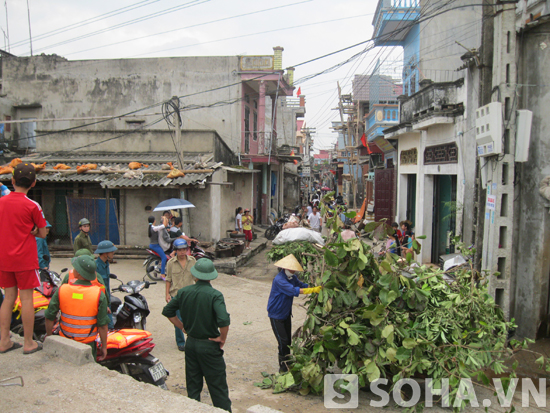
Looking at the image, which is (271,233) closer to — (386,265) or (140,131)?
(140,131)

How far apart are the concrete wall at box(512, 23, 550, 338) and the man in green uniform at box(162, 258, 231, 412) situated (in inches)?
234

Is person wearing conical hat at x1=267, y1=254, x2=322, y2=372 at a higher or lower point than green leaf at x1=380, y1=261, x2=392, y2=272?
lower

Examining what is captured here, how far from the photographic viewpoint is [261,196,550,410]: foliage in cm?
429

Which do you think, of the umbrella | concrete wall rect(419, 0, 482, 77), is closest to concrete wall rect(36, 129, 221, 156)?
the umbrella

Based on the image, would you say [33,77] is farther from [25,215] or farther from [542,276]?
[542,276]

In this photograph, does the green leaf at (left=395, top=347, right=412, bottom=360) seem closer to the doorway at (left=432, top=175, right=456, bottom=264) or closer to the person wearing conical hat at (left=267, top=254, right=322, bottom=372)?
the person wearing conical hat at (left=267, top=254, right=322, bottom=372)

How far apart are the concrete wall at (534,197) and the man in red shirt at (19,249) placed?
7.40 m

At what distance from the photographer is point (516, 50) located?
267 inches

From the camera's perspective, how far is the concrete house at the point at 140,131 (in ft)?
43.6

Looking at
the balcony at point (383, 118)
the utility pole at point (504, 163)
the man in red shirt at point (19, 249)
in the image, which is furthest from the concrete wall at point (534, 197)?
the balcony at point (383, 118)

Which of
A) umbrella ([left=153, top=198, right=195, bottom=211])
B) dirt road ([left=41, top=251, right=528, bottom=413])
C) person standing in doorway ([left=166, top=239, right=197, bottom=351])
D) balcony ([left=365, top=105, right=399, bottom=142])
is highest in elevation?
balcony ([left=365, top=105, right=399, bottom=142])

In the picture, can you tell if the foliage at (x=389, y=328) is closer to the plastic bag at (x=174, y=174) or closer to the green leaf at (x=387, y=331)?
the green leaf at (x=387, y=331)

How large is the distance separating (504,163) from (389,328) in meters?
3.99

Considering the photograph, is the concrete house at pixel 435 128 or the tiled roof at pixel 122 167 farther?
the tiled roof at pixel 122 167
